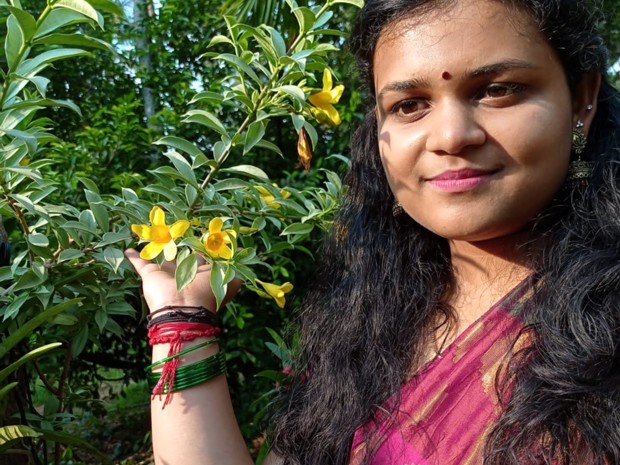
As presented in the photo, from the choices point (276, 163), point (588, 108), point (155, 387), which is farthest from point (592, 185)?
point (276, 163)

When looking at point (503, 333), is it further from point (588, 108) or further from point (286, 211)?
point (286, 211)

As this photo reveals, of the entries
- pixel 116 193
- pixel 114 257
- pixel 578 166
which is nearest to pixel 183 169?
pixel 114 257

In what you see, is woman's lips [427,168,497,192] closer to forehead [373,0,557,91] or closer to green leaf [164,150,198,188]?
forehead [373,0,557,91]

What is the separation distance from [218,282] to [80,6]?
0.43 m

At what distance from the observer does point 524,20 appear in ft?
3.18

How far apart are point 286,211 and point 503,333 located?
54 centimetres

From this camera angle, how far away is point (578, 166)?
3.41 feet

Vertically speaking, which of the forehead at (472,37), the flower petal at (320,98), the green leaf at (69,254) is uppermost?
the forehead at (472,37)

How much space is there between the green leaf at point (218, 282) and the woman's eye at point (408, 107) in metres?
0.36

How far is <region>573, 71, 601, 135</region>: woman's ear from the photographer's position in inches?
40.7

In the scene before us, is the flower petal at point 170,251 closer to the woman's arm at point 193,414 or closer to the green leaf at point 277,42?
the woman's arm at point 193,414

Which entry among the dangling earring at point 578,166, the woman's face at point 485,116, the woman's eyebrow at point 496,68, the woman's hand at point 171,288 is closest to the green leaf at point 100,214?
the woman's hand at point 171,288

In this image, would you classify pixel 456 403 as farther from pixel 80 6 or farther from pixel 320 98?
pixel 80 6

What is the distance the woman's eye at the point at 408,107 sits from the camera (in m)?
1.02
